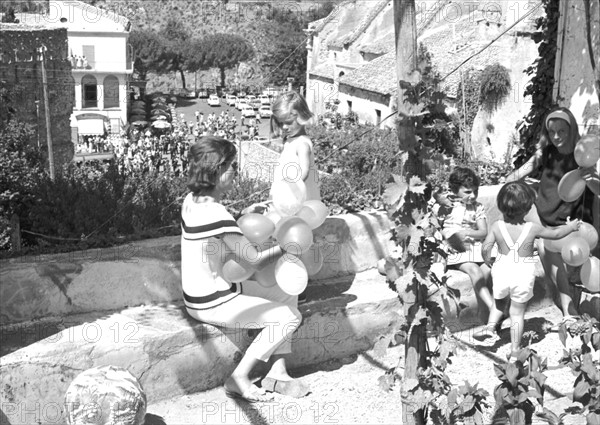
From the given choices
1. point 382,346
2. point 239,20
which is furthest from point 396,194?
point 239,20

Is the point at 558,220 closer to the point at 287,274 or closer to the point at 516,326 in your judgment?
the point at 516,326

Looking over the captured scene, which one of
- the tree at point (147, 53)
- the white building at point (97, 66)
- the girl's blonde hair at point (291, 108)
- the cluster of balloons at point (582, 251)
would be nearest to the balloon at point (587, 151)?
the cluster of balloons at point (582, 251)

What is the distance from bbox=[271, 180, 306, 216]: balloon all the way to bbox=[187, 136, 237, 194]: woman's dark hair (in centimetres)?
62

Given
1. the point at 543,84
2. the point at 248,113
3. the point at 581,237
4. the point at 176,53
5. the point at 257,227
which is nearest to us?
the point at 257,227

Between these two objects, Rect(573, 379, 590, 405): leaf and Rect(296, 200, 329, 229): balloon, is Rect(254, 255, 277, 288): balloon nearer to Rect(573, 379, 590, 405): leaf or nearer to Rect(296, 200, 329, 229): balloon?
Rect(296, 200, 329, 229): balloon

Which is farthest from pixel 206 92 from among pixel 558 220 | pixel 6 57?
pixel 558 220

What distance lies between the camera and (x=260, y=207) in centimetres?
535

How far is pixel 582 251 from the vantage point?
5656 millimetres

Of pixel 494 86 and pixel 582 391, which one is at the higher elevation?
pixel 494 86

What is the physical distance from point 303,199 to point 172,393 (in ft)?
4.61

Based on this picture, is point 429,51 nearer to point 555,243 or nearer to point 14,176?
point 555,243

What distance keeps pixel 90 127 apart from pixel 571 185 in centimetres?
4231

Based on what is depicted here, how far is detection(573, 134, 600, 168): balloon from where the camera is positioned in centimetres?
607

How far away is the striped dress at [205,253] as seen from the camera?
15.0ft
